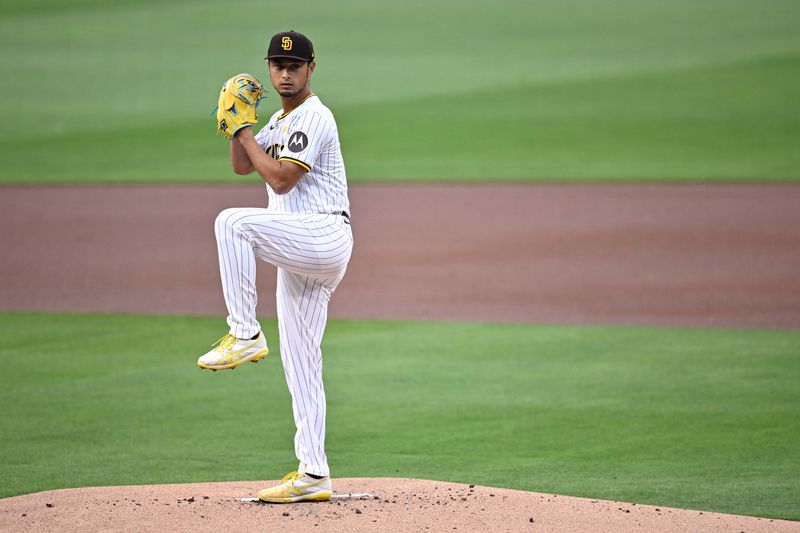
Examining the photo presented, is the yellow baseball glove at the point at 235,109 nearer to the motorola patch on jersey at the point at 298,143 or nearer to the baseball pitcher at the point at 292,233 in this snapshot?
the baseball pitcher at the point at 292,233

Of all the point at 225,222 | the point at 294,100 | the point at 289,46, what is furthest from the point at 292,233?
the point at 289,46

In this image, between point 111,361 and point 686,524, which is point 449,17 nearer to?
point 111,361

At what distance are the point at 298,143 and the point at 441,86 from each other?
74.2 feet

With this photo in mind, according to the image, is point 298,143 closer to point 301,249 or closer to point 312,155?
point 312,155

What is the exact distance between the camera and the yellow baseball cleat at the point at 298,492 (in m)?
6.22

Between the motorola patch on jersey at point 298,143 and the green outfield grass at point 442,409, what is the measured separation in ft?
8.23

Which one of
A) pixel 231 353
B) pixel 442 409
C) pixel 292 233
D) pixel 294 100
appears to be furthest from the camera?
pixel 442 409

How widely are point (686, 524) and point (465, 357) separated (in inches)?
188

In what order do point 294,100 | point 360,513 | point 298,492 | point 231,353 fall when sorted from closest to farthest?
point 231,353 → point 360,513 → point 294,100 → point 298,492

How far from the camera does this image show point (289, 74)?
5.98m

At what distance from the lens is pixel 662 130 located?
23828 millimetres

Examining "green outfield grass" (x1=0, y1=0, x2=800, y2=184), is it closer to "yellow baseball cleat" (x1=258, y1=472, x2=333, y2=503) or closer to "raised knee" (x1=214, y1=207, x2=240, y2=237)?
"yellow baseball cleat" (x1=258, y1=472, x2=333, y2=503)

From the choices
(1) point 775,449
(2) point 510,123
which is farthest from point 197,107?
(1) point 775,449

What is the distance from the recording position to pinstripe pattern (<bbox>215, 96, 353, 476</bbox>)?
5691mm
